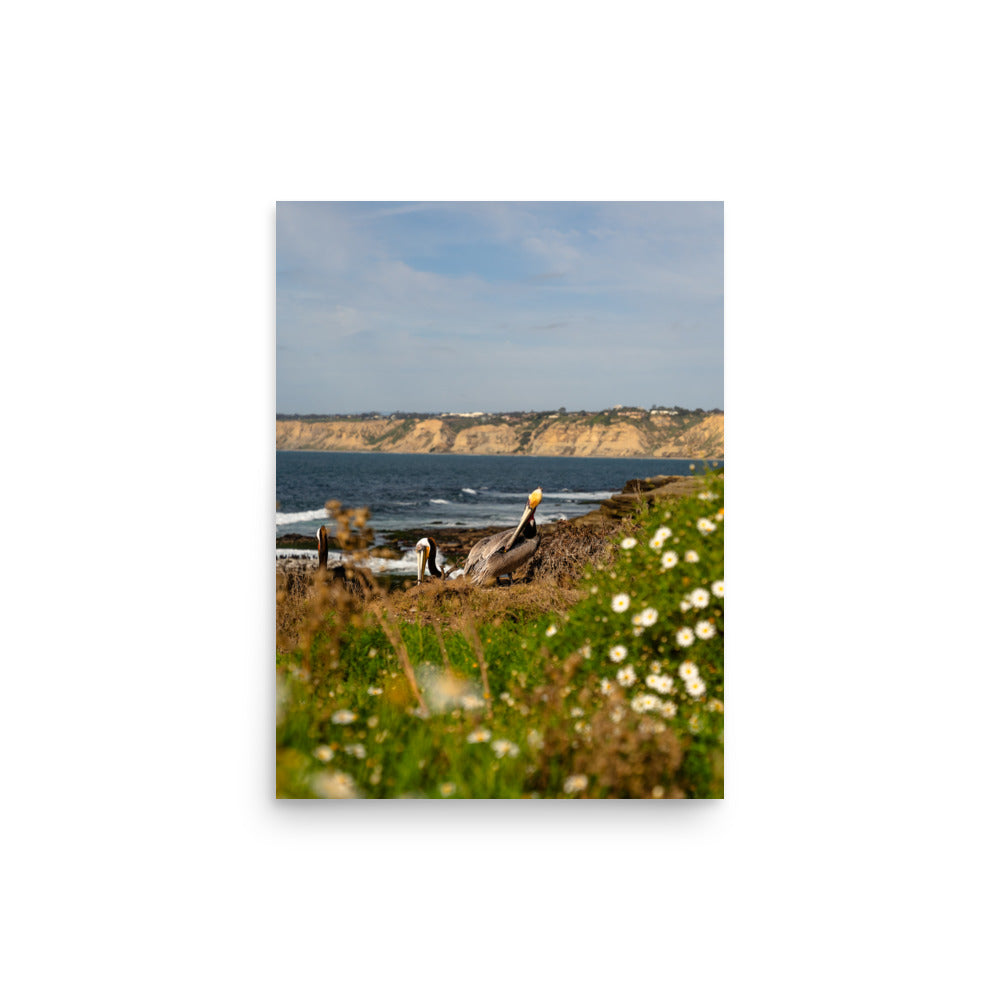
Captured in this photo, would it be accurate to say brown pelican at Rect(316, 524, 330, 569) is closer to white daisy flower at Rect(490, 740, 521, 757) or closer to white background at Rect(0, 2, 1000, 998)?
white background at Rect(0, 2, 1000, 998)

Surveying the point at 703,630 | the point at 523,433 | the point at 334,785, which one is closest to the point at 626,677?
the point at 703,630

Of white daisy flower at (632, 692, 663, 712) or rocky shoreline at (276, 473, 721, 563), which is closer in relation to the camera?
white daisy flower at (632, 692, 663, 712)

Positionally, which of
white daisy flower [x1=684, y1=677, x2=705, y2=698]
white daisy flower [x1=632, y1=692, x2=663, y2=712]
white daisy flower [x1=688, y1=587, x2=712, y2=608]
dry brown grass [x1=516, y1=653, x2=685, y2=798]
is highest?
white daisy flower [x1=688, y1=587, x2=712, y2=608]

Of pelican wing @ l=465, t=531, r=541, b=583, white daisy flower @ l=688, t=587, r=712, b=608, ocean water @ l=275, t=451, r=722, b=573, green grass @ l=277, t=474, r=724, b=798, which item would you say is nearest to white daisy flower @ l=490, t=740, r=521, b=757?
green grass @ l=277, t=474, r=724, b=798

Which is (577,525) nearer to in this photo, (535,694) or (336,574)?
(535,694)
